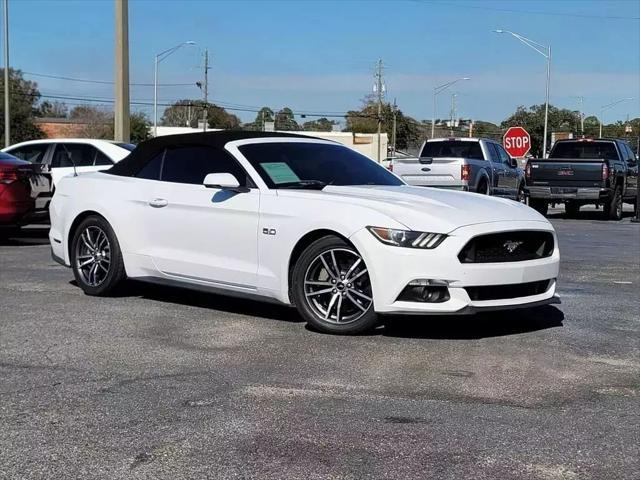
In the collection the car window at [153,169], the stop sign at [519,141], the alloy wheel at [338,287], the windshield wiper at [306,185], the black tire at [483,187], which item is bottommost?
the alloy wheel at [338,287]

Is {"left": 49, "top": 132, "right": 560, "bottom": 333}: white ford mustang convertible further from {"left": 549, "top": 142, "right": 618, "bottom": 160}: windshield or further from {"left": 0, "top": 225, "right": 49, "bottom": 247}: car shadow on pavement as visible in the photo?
{"left": 549, "top": 142, "right": 618, "bottom": 160}: windshield

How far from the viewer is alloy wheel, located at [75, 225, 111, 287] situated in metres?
7.68

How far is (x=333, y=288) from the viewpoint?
20.2ft

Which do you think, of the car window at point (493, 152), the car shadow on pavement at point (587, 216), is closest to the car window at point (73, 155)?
the car window at point (493, 152)

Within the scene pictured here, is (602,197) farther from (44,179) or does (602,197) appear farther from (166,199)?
(166,199)

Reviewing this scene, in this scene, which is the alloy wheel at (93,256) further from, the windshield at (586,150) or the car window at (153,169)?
the windshield at (586,150)

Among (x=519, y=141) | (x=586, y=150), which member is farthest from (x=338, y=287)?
(x=519, y=141)

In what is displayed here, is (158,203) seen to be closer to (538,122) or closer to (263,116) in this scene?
(538,122)

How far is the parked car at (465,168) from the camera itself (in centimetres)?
1625

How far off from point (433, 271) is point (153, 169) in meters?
3.11

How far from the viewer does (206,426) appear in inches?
165

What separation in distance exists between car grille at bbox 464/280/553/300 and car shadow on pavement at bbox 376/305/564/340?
0.37 meters

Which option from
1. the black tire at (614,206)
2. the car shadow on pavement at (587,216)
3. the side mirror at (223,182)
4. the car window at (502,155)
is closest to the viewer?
the side mirror at (223,182)

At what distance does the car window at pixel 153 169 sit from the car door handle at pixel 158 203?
29cm
